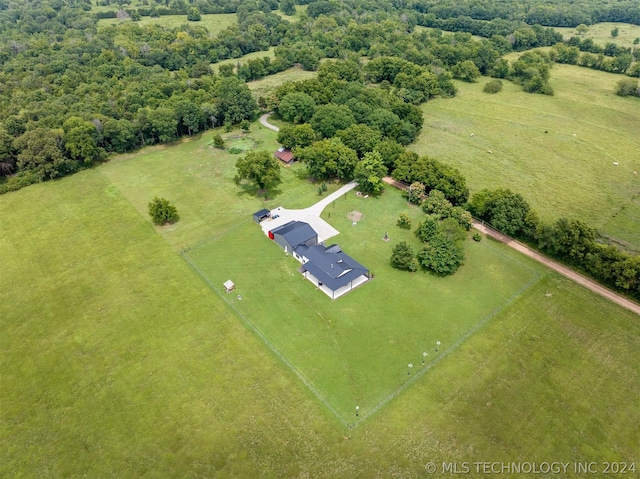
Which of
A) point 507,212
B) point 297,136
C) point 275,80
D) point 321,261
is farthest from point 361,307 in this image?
point 275,80

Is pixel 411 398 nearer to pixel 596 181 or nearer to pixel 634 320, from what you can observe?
pixel 634 320

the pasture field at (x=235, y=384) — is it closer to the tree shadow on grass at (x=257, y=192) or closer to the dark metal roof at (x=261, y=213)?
the dark metal roof at (x=261, y=213)

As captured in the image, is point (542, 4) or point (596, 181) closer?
point (596, 181)

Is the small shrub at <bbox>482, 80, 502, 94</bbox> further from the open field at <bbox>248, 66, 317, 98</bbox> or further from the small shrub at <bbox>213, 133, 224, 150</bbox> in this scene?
the small shrub at <bbox>213, 133, 224, 150</bbox>

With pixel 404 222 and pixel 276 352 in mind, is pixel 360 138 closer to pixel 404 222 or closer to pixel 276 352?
pixel 404 222

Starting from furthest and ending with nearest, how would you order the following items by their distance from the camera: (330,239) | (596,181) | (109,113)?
(109,113)
(596,181)
(330,239)

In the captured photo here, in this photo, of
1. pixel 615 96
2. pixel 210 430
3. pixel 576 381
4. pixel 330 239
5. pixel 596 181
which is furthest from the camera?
pixel 615 96

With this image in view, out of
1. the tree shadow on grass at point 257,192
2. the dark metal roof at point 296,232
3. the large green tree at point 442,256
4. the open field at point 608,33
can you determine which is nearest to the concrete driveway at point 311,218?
the dark metal roof at point 296,232

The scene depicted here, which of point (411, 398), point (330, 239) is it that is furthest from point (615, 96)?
point (411, 398)
